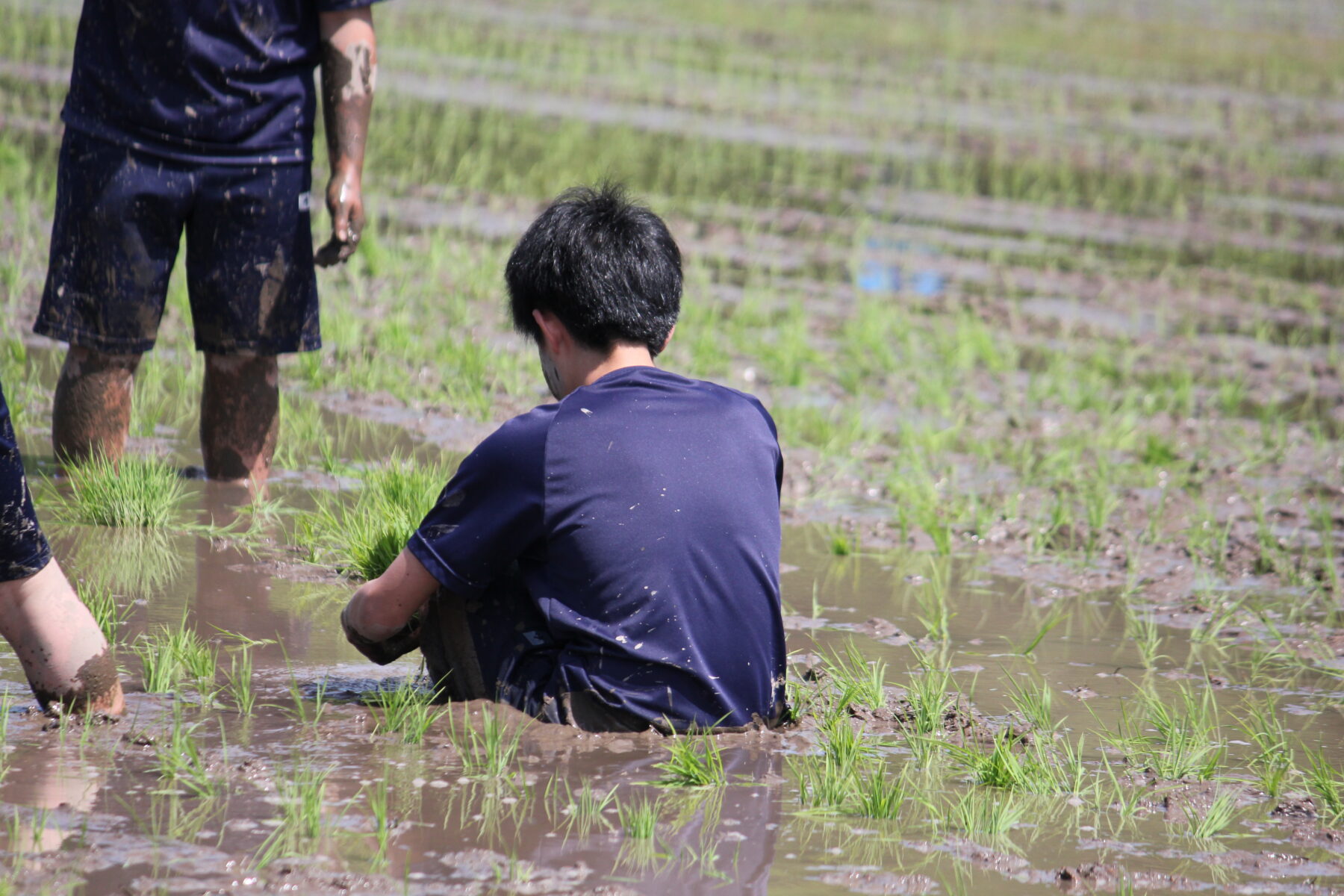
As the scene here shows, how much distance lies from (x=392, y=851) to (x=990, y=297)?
5599 mm

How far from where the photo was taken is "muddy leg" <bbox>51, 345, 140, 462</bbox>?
3598 mm

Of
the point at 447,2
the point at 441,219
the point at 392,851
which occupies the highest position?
the point at 447,2

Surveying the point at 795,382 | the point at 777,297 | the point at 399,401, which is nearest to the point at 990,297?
the point at 777,297

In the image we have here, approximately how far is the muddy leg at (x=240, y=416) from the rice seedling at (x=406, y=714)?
134cm

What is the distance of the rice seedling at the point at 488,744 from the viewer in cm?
242

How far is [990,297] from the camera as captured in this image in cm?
725

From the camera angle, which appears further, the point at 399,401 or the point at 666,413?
the point at 399,401

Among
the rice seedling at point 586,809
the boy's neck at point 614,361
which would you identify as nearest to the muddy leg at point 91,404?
the boy's neck at point 614,361

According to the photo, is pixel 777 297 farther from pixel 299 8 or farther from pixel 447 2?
pixel 447 2

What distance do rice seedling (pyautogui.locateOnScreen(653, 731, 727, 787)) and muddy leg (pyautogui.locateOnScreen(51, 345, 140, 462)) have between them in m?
1.83

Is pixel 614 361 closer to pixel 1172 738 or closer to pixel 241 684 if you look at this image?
pixel 241 684

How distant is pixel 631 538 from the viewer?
8.17 ft

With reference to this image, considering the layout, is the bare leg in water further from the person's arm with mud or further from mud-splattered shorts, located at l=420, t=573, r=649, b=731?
mud-splattered shorts, located at l=420, t=573, r=649, b=731

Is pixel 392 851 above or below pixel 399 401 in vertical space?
below
